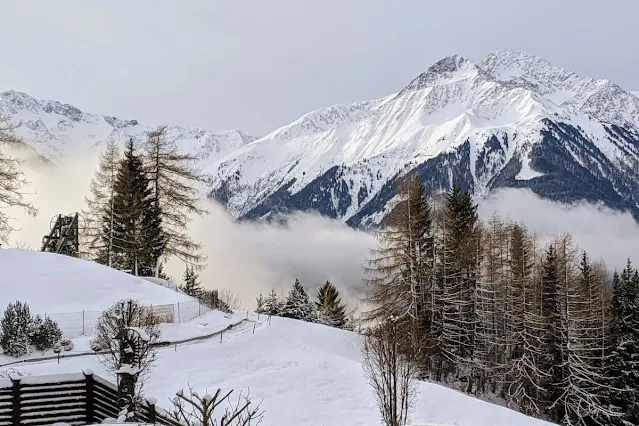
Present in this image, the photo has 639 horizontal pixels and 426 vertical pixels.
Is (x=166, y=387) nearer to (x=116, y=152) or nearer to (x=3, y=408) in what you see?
(x=3, y=408)

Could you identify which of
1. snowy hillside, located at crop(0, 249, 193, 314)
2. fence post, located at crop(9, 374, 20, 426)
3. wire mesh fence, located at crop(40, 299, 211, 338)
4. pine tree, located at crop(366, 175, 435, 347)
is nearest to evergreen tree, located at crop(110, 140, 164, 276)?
snowy hillside, located at crop(0, 249, 193, 314)

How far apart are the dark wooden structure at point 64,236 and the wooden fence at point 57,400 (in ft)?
84.3

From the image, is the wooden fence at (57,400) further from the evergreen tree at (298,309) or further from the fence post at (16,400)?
the evergreen tree at (298,309)

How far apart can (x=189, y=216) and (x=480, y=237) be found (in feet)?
66.7

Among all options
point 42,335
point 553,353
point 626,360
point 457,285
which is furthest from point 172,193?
point 626,360

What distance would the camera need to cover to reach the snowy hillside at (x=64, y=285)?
26.0 m

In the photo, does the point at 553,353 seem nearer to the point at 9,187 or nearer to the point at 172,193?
the point at 172,193

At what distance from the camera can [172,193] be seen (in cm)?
→ 3938

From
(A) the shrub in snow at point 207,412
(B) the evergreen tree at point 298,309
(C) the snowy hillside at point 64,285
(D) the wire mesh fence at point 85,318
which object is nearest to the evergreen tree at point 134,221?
(C) the snowy hillside at point 64,285

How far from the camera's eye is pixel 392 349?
16891 millimetres

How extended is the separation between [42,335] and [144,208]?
57.4 feet

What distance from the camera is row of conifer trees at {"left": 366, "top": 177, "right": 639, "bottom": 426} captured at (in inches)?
1259

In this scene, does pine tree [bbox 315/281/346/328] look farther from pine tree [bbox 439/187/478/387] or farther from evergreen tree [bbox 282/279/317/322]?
pine tree [bbox 439/187/478/387]

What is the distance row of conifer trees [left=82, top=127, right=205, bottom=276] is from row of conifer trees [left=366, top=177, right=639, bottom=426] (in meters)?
14.0
